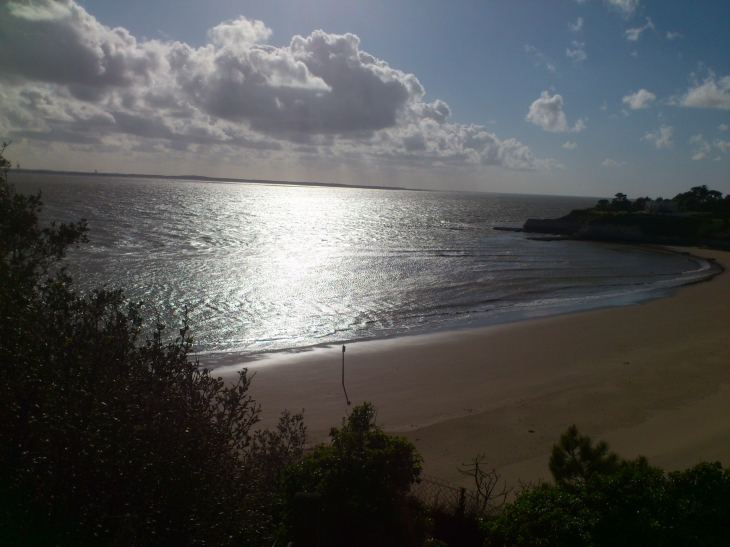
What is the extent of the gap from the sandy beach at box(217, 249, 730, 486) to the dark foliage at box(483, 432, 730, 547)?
4.79 metres

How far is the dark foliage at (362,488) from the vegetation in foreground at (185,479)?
0.02 meters

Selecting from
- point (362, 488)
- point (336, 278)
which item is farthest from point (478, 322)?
point (362, 488)

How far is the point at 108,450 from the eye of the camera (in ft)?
13.8

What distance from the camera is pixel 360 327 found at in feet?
84.4

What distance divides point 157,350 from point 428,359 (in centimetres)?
1556

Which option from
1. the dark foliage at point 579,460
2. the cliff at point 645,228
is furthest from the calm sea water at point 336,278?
the dark foliage at point 579,460

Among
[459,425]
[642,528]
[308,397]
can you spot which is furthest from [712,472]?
[308,397]

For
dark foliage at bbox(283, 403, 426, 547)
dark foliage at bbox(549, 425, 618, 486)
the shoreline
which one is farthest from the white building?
dark foliage at bbox(283, 403, 426, 547)

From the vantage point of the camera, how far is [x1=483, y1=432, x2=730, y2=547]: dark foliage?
16.1 feet

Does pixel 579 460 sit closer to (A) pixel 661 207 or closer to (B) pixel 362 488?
(B) pixel 362 488

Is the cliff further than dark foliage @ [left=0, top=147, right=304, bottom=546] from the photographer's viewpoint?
Yes

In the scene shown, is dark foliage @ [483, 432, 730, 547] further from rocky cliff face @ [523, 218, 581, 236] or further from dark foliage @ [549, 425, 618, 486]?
rocky cliff face @ [523, 218, 581, 236]

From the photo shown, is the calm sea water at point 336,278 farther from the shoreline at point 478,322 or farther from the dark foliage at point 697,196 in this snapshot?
the dark foliage at point 697,196

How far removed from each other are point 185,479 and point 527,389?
14099 mm
